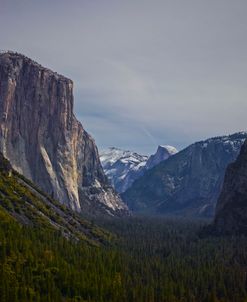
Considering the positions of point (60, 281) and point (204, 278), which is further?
point (204, 278)

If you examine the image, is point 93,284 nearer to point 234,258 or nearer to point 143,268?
point 143,268

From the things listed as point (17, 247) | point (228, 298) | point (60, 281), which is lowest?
point (228, 298)

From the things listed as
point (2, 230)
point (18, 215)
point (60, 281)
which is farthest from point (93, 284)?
point (18, 215)

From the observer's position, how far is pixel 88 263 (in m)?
140

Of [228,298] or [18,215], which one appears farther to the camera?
[18,215]

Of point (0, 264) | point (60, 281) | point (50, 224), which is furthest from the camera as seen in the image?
point (50, 224)

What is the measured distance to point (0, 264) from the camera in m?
112

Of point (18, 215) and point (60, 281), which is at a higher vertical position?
point (18, 215)

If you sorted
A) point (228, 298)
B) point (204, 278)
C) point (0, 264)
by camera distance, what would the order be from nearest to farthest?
point (0, 264) → point (228, 298) → point (204, 278)

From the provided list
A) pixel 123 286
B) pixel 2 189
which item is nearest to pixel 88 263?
pixel 123 286

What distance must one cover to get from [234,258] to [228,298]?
59.7 metres

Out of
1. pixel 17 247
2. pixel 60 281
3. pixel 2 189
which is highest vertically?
pixel 2 189

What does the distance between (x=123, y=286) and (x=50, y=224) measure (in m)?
62.5

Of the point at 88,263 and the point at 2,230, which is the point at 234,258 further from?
the point at 2,230
